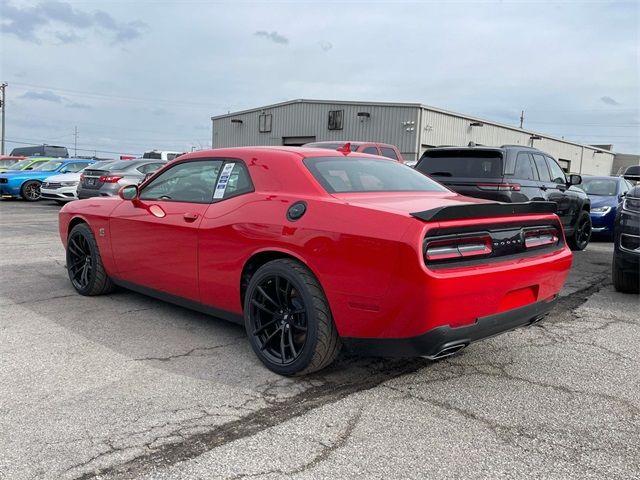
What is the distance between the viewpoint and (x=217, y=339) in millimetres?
4223

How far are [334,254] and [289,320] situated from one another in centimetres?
62

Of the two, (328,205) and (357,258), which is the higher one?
(328,205)

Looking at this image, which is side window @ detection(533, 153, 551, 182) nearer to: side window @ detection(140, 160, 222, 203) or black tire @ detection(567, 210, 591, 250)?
black tire @ detection(567, 210, 591, 250)

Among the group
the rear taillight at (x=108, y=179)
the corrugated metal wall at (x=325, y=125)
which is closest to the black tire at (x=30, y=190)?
the rear taillight at (x=108, y=179)

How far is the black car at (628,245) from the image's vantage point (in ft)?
18.8

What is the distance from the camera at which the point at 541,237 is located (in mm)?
3766

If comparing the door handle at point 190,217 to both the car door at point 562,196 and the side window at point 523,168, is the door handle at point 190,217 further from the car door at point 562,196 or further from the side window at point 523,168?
the car door at point 562,196

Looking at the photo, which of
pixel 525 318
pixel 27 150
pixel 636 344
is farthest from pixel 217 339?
pixel 27 150

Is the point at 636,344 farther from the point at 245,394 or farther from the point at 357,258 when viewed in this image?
the point at 245,394

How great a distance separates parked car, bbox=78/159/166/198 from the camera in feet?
46.1

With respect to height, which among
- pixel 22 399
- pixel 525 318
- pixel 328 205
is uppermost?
pixel 328 205

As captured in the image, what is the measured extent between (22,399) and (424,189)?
2943mm

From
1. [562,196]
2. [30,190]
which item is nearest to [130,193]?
[562,196]

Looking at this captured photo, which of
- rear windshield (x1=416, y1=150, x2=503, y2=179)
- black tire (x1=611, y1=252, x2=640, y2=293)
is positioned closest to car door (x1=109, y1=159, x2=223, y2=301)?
black tire (x1=611, y1=252, x2=640, y2=293)
